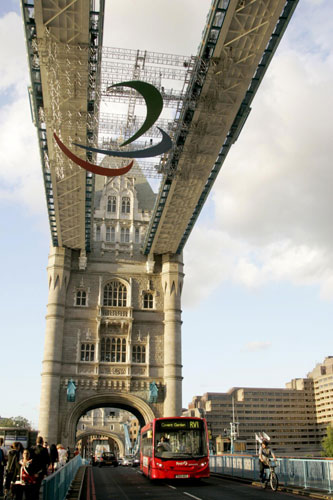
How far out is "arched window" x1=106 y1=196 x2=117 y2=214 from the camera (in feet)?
174

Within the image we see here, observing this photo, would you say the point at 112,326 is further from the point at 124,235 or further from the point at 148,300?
the point at 124,235

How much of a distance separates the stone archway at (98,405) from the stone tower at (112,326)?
85 mm

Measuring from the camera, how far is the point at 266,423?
607 feet

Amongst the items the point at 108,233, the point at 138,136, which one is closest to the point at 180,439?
the point at 138,136

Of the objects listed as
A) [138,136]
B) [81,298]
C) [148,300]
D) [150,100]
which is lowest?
[81,298]

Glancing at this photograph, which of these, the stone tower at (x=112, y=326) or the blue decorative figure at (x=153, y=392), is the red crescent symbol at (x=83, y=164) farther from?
the blue decorative figure at (x=153, y=392)

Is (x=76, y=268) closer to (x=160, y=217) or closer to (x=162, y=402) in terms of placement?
(x=160, y=217)

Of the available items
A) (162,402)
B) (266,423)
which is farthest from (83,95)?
(266,423)

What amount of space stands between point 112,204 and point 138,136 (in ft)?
73.8

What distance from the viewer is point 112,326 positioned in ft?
161

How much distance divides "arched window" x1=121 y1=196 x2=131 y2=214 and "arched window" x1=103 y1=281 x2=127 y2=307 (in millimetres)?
7570

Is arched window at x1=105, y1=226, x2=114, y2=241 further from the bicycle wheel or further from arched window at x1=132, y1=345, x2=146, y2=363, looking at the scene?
the bicycle wheel

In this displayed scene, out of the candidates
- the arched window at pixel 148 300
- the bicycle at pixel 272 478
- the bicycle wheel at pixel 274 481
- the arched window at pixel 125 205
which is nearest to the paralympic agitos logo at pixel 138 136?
the arched window at pixel 125 205

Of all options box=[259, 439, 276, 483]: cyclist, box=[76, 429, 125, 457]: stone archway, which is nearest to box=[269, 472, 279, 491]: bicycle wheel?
box=[259, 439, 276, 483]: cyclist
